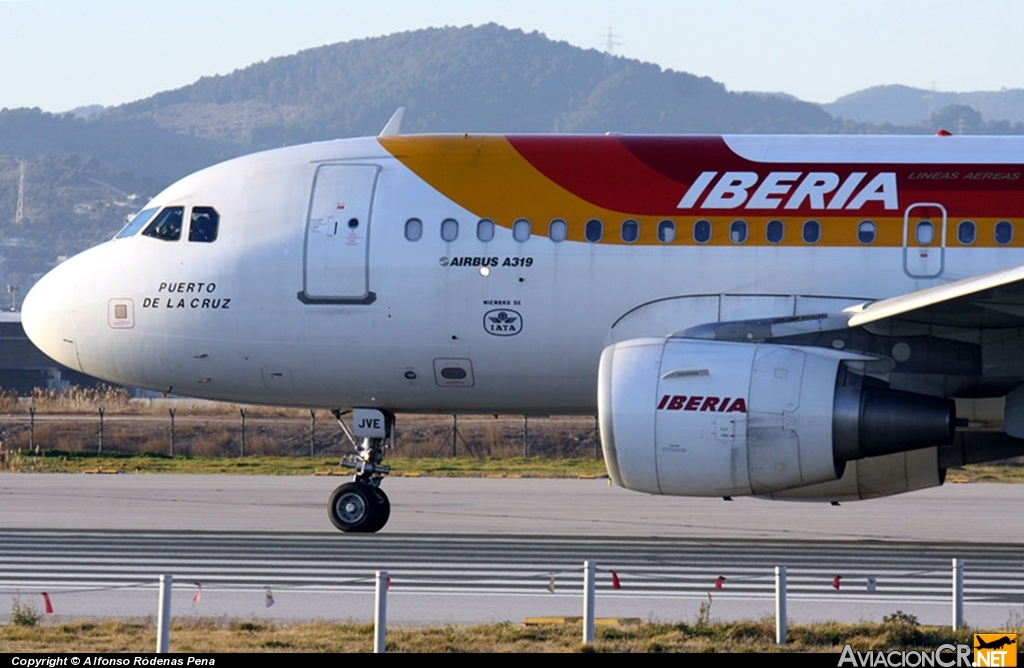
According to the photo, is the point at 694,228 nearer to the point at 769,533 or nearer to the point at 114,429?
the point at 769,533

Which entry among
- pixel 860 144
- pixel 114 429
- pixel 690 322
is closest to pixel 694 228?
pixel 690 322

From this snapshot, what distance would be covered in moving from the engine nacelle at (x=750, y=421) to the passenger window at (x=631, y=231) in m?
2.52

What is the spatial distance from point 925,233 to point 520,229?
16.4 ft

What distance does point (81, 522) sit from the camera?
2400cm

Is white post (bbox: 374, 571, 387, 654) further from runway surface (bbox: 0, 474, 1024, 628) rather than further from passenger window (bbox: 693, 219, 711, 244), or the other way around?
passenger window (bbox: 693, 219, 711, 244)

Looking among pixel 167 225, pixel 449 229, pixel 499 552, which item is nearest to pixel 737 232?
pixel 449 229

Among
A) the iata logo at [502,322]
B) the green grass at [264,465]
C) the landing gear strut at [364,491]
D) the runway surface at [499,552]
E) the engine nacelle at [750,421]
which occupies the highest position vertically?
the iata logo at [502,322]

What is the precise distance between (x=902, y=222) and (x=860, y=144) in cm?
142

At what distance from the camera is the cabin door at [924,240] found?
19.1 m

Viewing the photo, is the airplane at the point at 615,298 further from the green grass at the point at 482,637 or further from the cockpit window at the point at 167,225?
the green grass at the point at 482,637

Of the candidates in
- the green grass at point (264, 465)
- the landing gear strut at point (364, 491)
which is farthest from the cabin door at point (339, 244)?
the green grass at point (264, 465)

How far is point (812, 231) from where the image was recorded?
19.3 meters

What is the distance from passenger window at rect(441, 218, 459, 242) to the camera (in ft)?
66.4

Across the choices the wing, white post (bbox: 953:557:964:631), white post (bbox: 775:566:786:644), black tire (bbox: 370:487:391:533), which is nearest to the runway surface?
black tire (bbox: 370:487:391:533)
